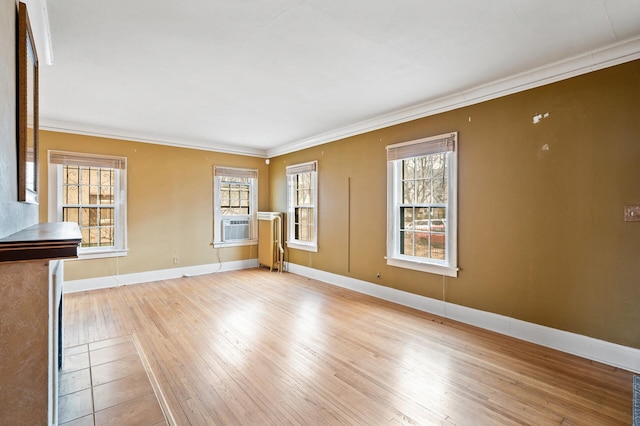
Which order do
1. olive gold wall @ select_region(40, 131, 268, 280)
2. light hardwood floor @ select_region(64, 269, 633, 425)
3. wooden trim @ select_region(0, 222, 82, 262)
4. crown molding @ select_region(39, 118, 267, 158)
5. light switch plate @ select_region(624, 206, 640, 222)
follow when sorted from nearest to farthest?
wooden trim @ select_region(0, 222, 82, 262)
light hardwood floor @ select_region(64, 269, 633, 425)
light switch plate @ select_region(624, 206, 640, 222)
crown molding @ select_region(39, 118, 267, 158)
olive gold wall @ select_region(40, 131, 268, 280)

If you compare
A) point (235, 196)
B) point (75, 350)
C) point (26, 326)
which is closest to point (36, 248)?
point (26, 326)

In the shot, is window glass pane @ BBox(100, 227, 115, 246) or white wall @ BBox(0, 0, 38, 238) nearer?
white wall @ BBox(0, 0, 38, 238)

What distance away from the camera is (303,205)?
6098mm

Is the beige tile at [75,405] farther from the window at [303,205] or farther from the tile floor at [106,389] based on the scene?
the window at [303,205]

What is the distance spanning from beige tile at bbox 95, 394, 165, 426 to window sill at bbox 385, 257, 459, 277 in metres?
3.10

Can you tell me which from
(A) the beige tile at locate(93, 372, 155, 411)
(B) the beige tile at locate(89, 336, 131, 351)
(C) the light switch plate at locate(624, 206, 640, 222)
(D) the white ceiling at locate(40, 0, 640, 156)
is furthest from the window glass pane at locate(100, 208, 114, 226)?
(C) the light switch plate at locate(624, 206, 640, 222)

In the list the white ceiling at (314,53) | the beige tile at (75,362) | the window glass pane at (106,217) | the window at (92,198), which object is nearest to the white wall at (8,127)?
the white ceiling at (314,53)

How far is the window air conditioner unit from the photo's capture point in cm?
643

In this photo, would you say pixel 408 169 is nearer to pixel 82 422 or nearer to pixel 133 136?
pixel 82 422

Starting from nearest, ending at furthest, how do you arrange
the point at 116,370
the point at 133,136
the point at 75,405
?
the point at 75,405
the point at 116,370
the point at 133,136

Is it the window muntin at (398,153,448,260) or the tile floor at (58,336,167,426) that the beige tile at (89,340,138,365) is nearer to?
the tile floor at (58,336,167,426)

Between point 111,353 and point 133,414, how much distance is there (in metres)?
1.08

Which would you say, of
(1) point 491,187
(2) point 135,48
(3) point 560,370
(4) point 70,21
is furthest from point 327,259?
(4) point 70,21

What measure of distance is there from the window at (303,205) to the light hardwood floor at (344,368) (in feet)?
6.28
